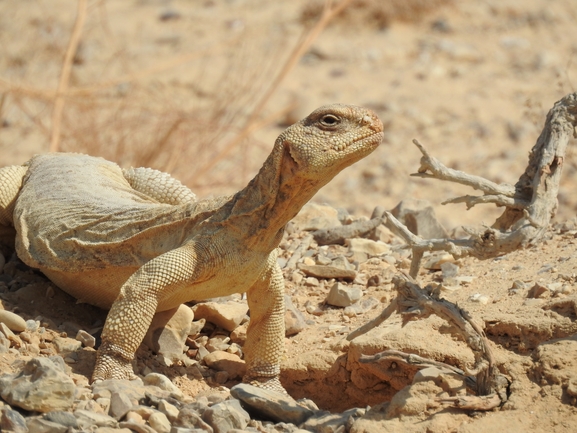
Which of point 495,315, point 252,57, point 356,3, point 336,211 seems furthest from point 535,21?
point 495,315

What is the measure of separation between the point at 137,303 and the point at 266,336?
3.71 feet

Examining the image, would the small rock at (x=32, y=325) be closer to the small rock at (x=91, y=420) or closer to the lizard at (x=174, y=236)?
the lizard at (x=174, y=236)

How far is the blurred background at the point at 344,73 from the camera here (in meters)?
17.9

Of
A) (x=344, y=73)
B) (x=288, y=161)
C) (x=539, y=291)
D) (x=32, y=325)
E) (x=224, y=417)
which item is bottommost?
(x=344, y=73)

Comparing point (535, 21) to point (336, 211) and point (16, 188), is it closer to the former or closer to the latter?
point (336, 211)

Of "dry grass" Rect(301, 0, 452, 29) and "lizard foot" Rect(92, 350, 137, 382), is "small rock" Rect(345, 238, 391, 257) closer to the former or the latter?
"lizard foot" Rect(92, 350, 137, 382)

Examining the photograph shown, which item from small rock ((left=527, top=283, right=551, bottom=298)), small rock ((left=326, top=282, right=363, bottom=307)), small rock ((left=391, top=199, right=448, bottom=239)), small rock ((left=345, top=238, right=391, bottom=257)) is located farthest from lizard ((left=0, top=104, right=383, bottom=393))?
small rock ((left=391, top=199, right=448, bottom=239))

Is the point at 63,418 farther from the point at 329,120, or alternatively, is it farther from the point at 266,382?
the point at 329,120

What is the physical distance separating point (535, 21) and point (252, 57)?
7.70 metres

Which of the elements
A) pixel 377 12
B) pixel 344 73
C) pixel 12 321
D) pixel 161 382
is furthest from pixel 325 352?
pixel 377 12

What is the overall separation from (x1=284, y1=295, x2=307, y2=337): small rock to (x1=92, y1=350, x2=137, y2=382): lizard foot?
5.52 ft

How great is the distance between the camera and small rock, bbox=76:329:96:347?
6.94 metres

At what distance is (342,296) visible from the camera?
806cm

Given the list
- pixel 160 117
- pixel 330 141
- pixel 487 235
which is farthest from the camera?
pixel 160 117
